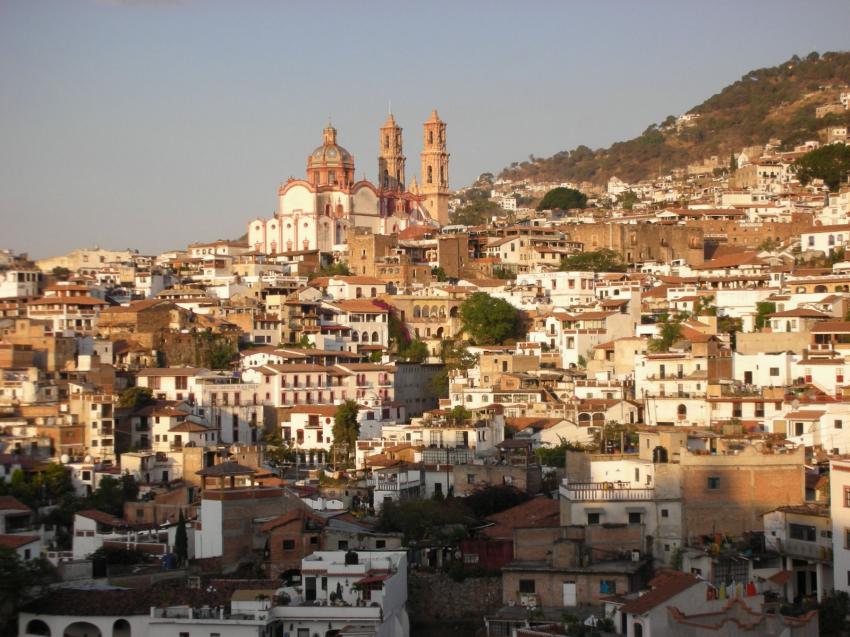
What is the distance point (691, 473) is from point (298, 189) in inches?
1404

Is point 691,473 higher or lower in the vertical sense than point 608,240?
lower

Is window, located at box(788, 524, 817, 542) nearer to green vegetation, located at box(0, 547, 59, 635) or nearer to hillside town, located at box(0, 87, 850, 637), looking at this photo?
hillside town, located at box(0, 87, 850, 637)

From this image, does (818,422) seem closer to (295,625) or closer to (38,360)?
(295,625)

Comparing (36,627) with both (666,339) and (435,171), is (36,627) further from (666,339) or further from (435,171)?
(435,171)

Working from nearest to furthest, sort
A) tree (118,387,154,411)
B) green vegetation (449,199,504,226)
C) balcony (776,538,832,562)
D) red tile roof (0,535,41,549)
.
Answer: balcony (776,538,832,562) < red tile roof (0,535,41,549) < tree (118,387,154,411) < green vegetation (449,199,504,226)

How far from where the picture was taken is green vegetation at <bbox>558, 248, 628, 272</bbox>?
5153 centimetres

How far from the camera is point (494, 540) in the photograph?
26.1 meters

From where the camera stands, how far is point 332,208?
59250mm

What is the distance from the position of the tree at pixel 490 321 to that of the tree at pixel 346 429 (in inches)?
342

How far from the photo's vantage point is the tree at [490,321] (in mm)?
45344

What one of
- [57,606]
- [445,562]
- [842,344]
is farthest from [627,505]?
[842,344]

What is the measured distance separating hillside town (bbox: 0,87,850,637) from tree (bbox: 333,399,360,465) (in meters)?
0.07

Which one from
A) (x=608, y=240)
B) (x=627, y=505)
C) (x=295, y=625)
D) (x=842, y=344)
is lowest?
(x=295, y=625)

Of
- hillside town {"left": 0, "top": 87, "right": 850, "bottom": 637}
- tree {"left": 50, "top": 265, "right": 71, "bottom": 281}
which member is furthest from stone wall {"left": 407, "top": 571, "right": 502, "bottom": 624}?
tree {"left": 50, "top": 265, "right": 71, "bottom": 281}
